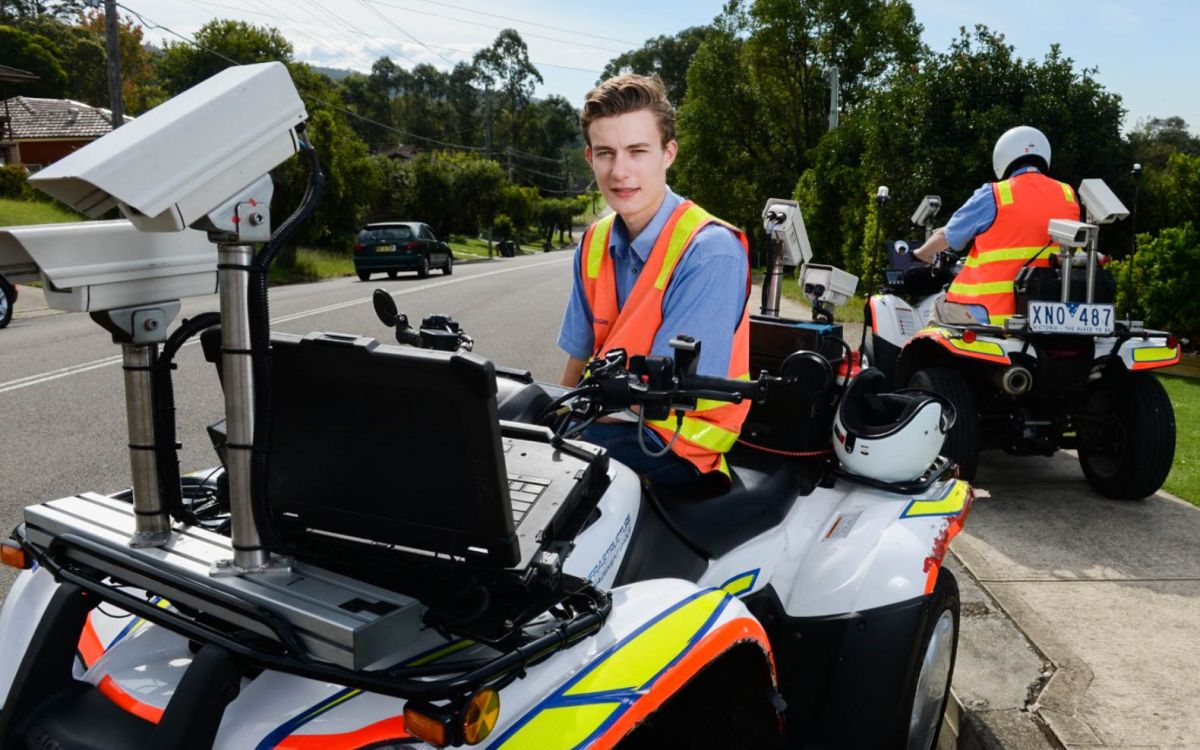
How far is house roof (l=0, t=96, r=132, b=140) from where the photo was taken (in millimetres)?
49125

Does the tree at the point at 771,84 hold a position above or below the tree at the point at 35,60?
below

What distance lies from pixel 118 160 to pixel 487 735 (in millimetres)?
950

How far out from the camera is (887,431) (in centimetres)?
293

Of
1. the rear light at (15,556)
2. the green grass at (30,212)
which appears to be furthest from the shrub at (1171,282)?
the green grass at (30,212)

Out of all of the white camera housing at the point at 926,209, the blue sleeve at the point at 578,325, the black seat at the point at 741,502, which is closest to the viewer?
the black seat at the point at 741,502

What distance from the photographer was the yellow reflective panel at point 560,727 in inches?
58.6

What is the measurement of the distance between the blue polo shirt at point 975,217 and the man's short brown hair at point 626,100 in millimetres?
3832

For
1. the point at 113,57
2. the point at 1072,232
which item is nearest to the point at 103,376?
the point at 1072,232

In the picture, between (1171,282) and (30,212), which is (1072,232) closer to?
(1171,282)

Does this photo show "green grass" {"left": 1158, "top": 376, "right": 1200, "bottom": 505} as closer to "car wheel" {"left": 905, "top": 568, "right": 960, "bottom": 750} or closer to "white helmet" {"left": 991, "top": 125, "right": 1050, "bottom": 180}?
"white helmet" {"left": 991, "top": 125, "right": 1050, "bottom": 180}

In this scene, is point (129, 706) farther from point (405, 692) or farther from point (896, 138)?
point (896, 138)

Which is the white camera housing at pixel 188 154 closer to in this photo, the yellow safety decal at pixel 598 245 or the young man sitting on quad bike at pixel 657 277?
the young man sitting on quad bike at pixel 657 277

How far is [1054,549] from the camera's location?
492cm

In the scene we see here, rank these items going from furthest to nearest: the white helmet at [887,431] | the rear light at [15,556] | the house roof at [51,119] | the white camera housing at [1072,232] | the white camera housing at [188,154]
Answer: the house roof at [51,119] → the white camera housing at [1072,232] → the white helmet at [887,431] → the rear light at [15,556] → the white camera housing at [188,154]
